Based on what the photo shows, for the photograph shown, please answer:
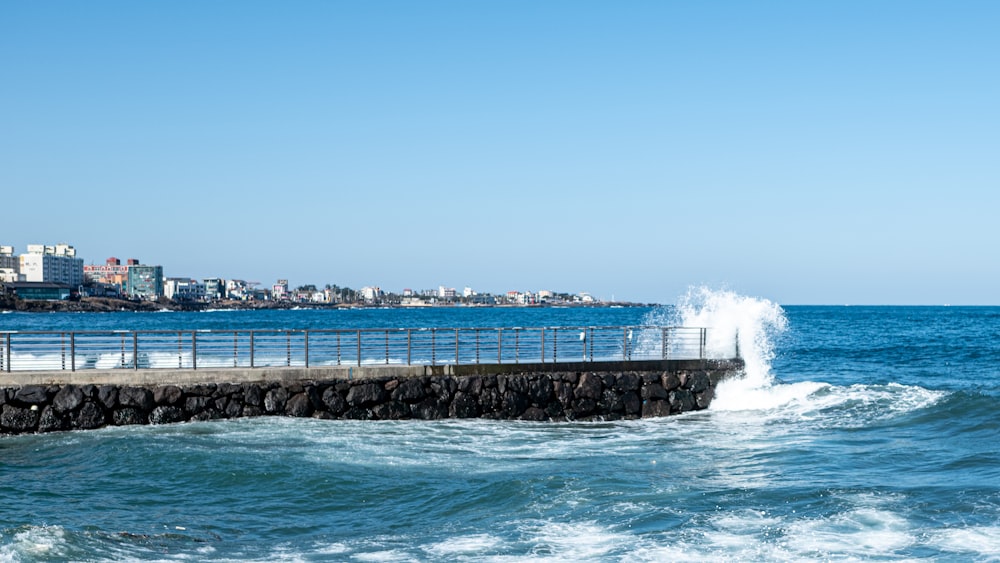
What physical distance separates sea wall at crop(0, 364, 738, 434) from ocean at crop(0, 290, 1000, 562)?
1.61 ft

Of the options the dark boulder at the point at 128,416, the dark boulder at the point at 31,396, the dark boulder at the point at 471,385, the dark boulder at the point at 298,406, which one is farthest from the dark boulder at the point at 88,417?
the dark boulder at the point at 471,385

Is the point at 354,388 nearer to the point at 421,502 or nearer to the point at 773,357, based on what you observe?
the point at 421,502

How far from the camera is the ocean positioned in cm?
1138

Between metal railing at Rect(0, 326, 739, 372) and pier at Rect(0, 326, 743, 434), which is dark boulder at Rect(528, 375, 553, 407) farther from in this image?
metal railing at Rect(0, 326, 739, 372)

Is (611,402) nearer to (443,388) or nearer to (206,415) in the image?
(443,388)

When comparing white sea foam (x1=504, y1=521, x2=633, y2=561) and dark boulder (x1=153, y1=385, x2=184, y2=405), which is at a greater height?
dark boulder (x1=153, y1=385, x2=184, y2=405)

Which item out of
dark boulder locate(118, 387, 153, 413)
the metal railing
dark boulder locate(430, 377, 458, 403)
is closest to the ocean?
dark boulder locate(118, 387, 153, 413)

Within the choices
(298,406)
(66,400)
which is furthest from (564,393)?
(66,400)

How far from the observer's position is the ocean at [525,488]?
11.4 metres

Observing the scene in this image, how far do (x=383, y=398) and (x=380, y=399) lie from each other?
0.24 feet

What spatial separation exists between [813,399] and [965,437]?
5.99 metres

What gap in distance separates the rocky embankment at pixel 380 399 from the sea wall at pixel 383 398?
21 millimetres

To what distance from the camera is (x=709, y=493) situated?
1406 cm

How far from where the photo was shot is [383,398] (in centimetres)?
2192
